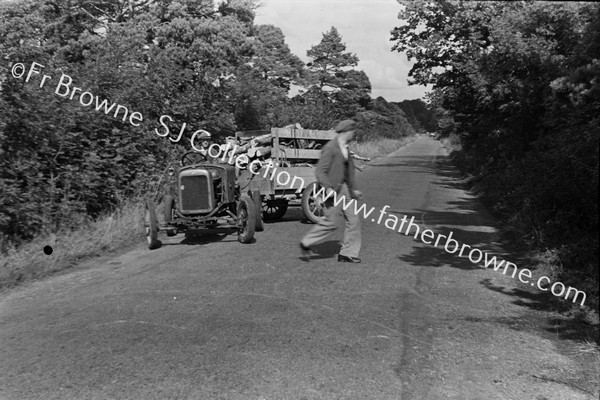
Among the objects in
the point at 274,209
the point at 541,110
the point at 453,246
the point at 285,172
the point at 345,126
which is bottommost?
the point at 274,209

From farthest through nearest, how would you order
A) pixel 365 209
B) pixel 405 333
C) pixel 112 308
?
pixel 365 209
pixel 112 308
pixel 405 333

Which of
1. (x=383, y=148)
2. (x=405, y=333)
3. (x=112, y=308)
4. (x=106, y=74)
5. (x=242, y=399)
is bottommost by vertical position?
(x=112, y=308)

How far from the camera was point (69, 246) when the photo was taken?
7.91 m

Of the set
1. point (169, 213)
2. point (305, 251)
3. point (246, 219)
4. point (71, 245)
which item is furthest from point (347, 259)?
point (71, 245)

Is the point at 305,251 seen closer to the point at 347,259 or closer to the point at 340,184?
the point at 347,259

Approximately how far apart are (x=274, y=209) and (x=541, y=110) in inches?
269

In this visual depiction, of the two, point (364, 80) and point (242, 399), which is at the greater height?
point (364, 80)

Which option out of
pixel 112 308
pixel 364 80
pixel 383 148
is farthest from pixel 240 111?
pixel 364 80

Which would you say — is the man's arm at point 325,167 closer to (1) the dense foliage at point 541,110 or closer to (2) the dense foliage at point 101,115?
(1) the dense foliage at point 541,110

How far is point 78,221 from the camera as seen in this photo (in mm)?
8766

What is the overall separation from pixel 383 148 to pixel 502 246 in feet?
128

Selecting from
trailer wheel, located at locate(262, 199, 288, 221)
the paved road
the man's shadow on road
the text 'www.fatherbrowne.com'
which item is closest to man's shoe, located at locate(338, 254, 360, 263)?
the paved road

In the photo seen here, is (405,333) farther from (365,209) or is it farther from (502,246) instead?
(365,209)

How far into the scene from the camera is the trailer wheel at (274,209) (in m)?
11.4
